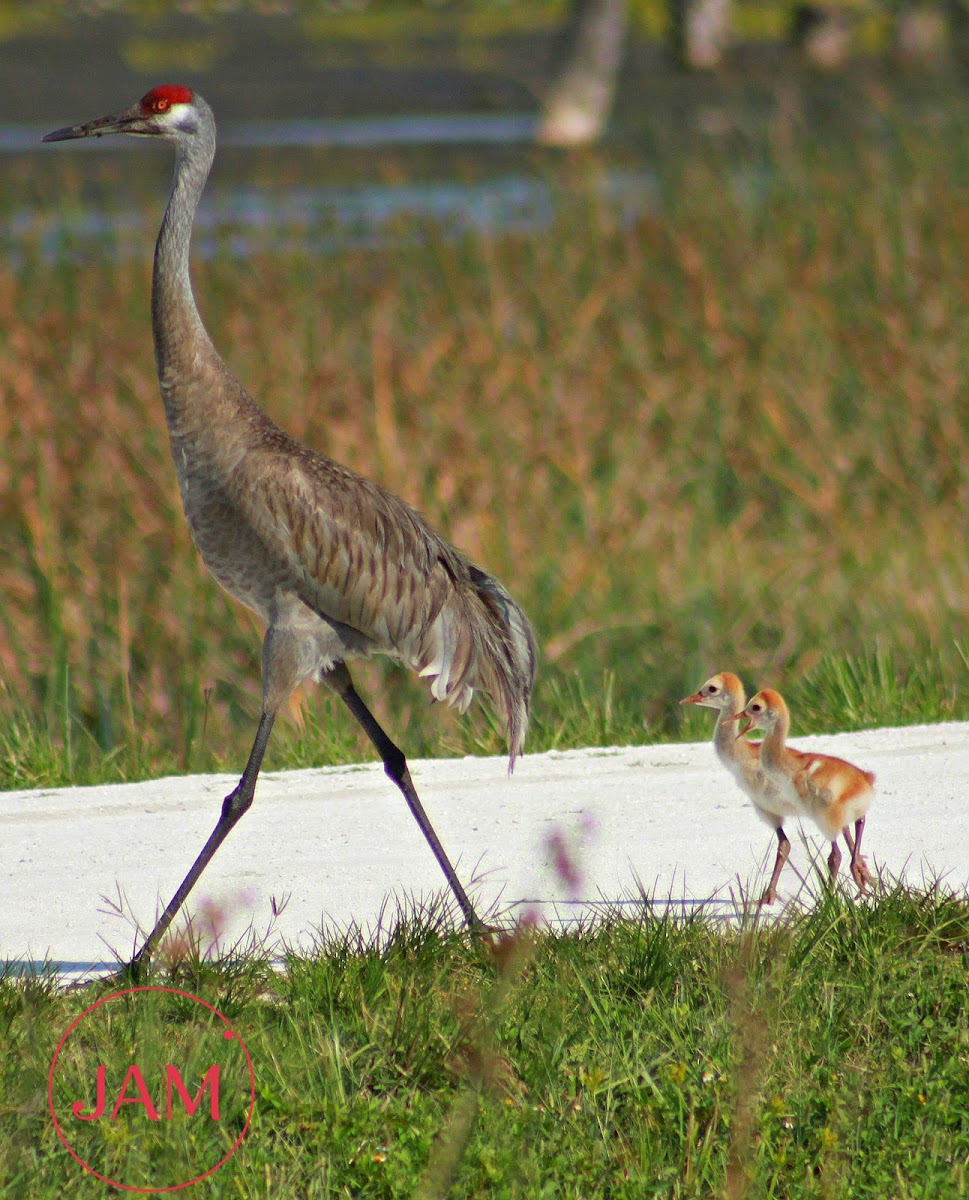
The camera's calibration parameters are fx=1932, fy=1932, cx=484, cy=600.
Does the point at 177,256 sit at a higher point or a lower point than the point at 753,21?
higher

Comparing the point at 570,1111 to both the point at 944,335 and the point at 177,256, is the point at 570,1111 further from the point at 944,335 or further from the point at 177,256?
the point at 944,335

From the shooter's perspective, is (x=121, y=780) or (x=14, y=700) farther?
(x=14, y=700)

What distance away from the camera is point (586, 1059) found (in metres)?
3.98

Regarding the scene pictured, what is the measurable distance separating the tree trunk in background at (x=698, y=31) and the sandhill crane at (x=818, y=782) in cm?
3444

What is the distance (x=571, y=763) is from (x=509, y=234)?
683cm

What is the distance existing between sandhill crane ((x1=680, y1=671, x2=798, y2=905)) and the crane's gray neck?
4.88 feet

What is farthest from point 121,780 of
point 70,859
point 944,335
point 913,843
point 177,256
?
point 944,335

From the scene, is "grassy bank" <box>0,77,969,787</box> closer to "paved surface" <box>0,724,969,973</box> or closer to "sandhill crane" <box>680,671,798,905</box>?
"paved surface" <box>0,724,969,973</box>

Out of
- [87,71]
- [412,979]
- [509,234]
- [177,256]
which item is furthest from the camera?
[87,71]

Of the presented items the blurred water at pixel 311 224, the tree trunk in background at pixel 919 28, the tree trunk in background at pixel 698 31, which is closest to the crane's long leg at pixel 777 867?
the blurred water at pixel 311 224

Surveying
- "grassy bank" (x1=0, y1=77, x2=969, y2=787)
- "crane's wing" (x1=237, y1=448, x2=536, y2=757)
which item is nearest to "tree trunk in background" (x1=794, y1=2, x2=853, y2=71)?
"grassy bank" (x1=0, y1=77, x2=969, y2=787)

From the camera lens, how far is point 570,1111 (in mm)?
3834

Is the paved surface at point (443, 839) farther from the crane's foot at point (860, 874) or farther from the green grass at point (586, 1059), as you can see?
the green grass at point (586, 1059)

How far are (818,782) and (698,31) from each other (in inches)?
1405
